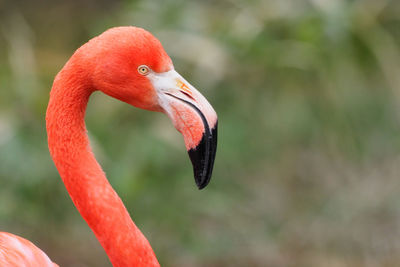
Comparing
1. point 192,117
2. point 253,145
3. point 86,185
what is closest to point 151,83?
point 192,117

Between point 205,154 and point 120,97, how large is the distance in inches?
14.0

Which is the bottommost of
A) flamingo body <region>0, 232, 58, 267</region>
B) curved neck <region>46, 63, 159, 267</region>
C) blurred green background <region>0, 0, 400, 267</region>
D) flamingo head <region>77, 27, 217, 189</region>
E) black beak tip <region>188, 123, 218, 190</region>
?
blurred green background <region>0, 0, 400, 267</region>

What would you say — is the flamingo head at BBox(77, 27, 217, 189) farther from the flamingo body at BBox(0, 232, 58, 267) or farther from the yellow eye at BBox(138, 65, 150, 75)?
the flamingo body at BBox(0, 232, 58, 267)

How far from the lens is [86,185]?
203cm

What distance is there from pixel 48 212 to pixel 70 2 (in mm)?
3155

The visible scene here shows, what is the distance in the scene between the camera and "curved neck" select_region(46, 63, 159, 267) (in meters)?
2.01

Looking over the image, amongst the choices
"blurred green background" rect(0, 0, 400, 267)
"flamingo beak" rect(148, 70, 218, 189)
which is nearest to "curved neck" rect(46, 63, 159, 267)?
"flamingo beak" rect(148, 70, 218, 189)

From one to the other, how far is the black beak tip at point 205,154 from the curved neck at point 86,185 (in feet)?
1.04

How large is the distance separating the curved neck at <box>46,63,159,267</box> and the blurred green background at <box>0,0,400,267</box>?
78.3 inches

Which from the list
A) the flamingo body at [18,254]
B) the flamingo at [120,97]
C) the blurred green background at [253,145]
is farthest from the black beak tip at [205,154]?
the blurred green background at [253,145]

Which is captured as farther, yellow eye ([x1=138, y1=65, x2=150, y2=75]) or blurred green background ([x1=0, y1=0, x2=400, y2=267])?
blurred green background ([x1=0, y1=0, x2=400, y2=267])

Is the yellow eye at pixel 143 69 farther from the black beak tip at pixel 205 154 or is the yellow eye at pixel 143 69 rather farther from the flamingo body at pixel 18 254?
the flamingo body at pixel 18 254

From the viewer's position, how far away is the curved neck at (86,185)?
2.01 m

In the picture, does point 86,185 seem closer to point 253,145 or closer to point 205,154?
point 205,154
